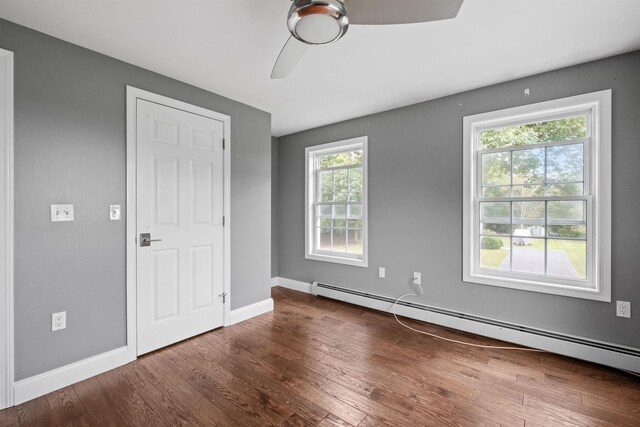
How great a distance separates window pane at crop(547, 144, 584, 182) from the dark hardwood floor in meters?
1.55

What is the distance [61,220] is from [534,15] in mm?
3461

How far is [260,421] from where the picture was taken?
66.6 inches

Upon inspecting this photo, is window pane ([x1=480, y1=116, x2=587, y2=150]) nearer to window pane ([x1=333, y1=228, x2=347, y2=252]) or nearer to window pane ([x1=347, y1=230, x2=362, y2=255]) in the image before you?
window pane ([x1=347, y1=230, x2=362, y2=255])

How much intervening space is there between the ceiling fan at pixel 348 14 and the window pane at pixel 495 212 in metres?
1.99

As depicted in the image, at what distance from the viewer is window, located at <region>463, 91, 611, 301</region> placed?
7.70 feet

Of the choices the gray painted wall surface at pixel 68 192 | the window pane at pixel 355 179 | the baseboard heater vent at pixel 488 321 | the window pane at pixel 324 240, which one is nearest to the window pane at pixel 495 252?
the baseboard heater vent at pixel 488 321

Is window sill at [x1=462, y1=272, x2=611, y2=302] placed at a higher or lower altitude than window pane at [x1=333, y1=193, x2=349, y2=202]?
lower

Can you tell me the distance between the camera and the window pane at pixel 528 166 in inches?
103

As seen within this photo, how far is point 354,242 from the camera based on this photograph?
3945 mm

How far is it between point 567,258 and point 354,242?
2220 millimetres

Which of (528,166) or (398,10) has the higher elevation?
(398,10)

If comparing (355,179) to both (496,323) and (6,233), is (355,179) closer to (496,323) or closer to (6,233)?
(496,323)

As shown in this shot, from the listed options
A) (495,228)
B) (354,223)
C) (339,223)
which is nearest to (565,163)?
(495,228)

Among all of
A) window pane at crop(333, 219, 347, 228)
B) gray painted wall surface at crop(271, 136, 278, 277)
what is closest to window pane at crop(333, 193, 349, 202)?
window pane at crop(333, 219, 347, 228)
